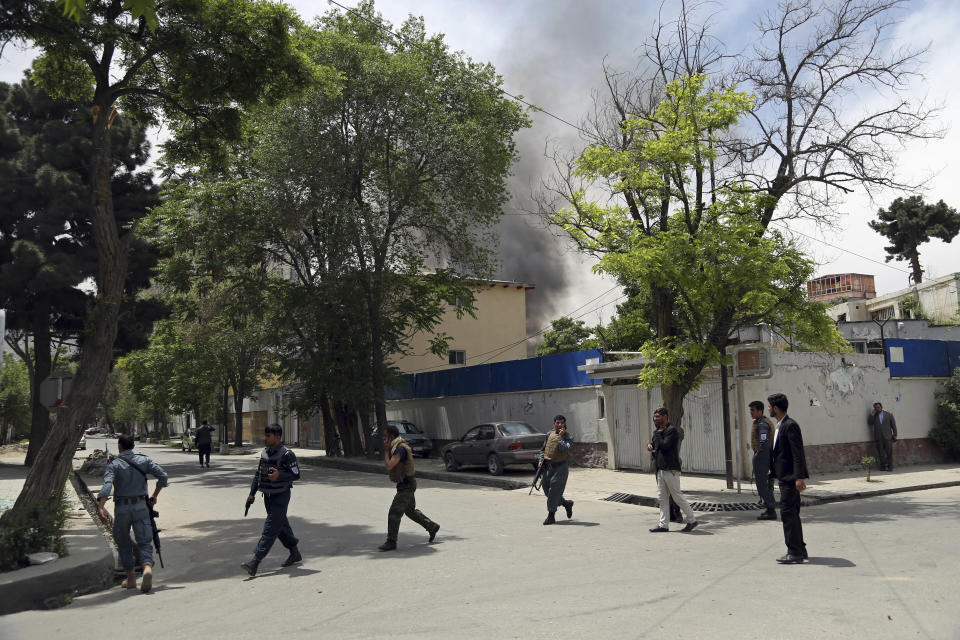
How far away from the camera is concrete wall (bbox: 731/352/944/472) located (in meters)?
16.6

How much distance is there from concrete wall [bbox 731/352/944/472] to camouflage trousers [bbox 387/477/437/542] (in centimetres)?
973

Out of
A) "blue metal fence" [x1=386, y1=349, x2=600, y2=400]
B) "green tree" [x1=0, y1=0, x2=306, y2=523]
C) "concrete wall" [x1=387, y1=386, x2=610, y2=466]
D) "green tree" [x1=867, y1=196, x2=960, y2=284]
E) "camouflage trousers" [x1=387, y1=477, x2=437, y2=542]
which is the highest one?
"green tree" [x1=867, y1=196, x2=960, y2=284]

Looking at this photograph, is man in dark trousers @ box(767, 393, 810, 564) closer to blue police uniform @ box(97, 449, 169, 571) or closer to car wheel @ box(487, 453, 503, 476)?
blue police uniform @ box(97, 449, 169, 571)

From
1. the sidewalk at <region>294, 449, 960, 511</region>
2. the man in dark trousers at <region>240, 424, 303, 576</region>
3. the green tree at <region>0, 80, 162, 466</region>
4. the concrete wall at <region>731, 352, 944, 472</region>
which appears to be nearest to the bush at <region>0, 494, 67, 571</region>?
the man in dark trousers at <region>240, 424, 303, 576</region>

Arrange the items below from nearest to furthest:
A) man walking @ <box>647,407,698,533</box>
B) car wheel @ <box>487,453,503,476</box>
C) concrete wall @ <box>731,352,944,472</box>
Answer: man walking @ <box>647,407,698,533</box>, concrete wall @ <box>731,352,944,472</box>, car wheel @ <box>487,453,503,476</box>

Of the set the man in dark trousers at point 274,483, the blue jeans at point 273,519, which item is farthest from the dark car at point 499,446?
the blue jeans at point 273,519

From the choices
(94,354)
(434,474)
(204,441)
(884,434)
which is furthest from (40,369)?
(884,434)

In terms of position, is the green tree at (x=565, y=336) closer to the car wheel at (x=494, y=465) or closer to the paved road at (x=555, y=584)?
the car wheel at (x=494, y=465)

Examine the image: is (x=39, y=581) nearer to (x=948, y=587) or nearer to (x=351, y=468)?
(x=948, y=587)

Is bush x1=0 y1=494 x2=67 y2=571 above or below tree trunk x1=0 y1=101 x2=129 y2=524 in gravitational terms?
below

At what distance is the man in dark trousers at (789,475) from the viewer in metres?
7.25

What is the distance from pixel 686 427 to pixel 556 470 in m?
7.76

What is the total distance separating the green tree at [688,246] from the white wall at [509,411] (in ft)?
19.9

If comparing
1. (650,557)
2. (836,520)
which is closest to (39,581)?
(650,557)
